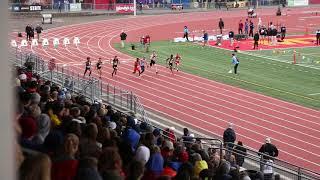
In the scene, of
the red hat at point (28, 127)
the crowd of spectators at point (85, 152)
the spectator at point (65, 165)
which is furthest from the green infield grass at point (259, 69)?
the spectator at point (65, 165)

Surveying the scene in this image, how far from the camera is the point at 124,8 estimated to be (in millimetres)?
61875

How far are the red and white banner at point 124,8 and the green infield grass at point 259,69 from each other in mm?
20781

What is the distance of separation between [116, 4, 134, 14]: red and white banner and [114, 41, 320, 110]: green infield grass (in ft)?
68.2

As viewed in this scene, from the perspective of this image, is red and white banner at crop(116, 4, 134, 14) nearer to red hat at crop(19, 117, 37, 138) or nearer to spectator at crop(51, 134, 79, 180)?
red hat at crop(19, 117, 37, 138)

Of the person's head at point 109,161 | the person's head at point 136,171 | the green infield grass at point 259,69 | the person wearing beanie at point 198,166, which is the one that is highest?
the person's head at point 109,161

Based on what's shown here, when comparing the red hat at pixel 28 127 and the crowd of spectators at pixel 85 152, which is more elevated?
the red hat at pixel 28 127

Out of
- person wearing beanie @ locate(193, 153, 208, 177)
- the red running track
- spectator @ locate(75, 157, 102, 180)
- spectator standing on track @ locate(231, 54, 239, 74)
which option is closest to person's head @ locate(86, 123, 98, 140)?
spectator @ locate(75, 157, 102, 180)

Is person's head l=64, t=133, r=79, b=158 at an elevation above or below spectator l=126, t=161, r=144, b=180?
above

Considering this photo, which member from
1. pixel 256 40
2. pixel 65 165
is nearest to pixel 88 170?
pixel 65 165

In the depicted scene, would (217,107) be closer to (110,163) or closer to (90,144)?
(90,144)

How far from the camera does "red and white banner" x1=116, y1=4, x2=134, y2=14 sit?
61.6m

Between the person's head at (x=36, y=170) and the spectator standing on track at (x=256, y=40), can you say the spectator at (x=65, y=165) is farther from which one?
the spectator standing on track at (x=256, y=40)

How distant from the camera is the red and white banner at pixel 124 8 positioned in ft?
202

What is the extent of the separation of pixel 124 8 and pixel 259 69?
108 ft
